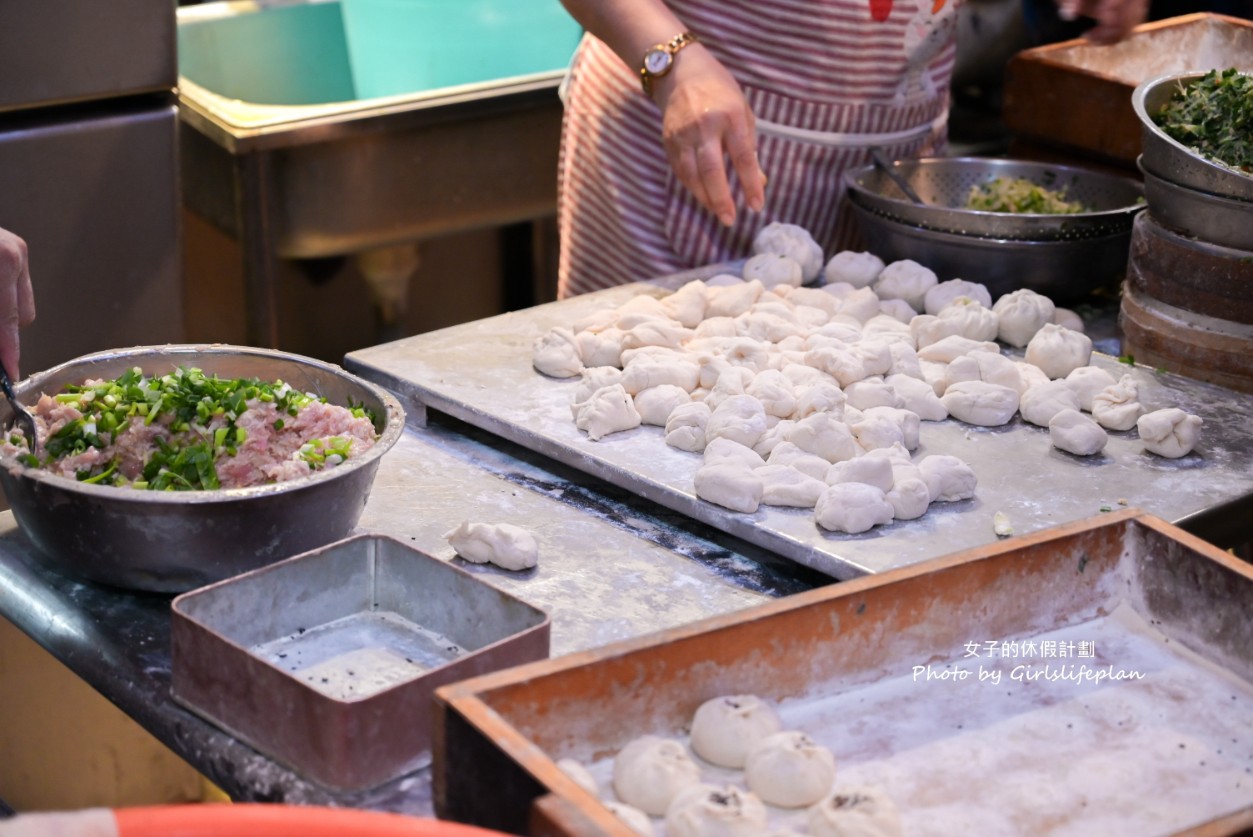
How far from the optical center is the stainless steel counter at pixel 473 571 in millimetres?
1312

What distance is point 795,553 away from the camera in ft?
5.35

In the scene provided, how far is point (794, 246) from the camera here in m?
2.43

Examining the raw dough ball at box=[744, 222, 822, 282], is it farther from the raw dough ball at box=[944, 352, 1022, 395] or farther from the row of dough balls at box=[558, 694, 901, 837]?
the row of dough balls at box=[558, 694, 901, 837]

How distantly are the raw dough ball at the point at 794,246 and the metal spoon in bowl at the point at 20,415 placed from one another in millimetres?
1281

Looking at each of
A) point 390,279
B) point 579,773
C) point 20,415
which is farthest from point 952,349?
point 390,279

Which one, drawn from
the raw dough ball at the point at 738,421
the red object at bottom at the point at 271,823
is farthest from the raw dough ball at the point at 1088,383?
the red object at bottom at the point at 271,823

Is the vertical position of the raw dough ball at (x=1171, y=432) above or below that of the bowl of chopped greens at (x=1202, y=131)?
below

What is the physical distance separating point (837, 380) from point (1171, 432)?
1.44 ft

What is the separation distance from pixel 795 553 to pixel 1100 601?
0.34 metres

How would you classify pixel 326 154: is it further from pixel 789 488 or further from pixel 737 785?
pixel 737 785

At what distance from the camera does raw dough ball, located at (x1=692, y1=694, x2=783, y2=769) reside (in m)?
1.21

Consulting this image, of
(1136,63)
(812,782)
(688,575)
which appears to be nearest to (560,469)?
(688,575)

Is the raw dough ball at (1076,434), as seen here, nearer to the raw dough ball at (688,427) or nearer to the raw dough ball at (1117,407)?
the raw dough ball at (1117,407)

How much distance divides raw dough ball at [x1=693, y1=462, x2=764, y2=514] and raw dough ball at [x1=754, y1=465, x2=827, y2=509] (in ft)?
0.05
